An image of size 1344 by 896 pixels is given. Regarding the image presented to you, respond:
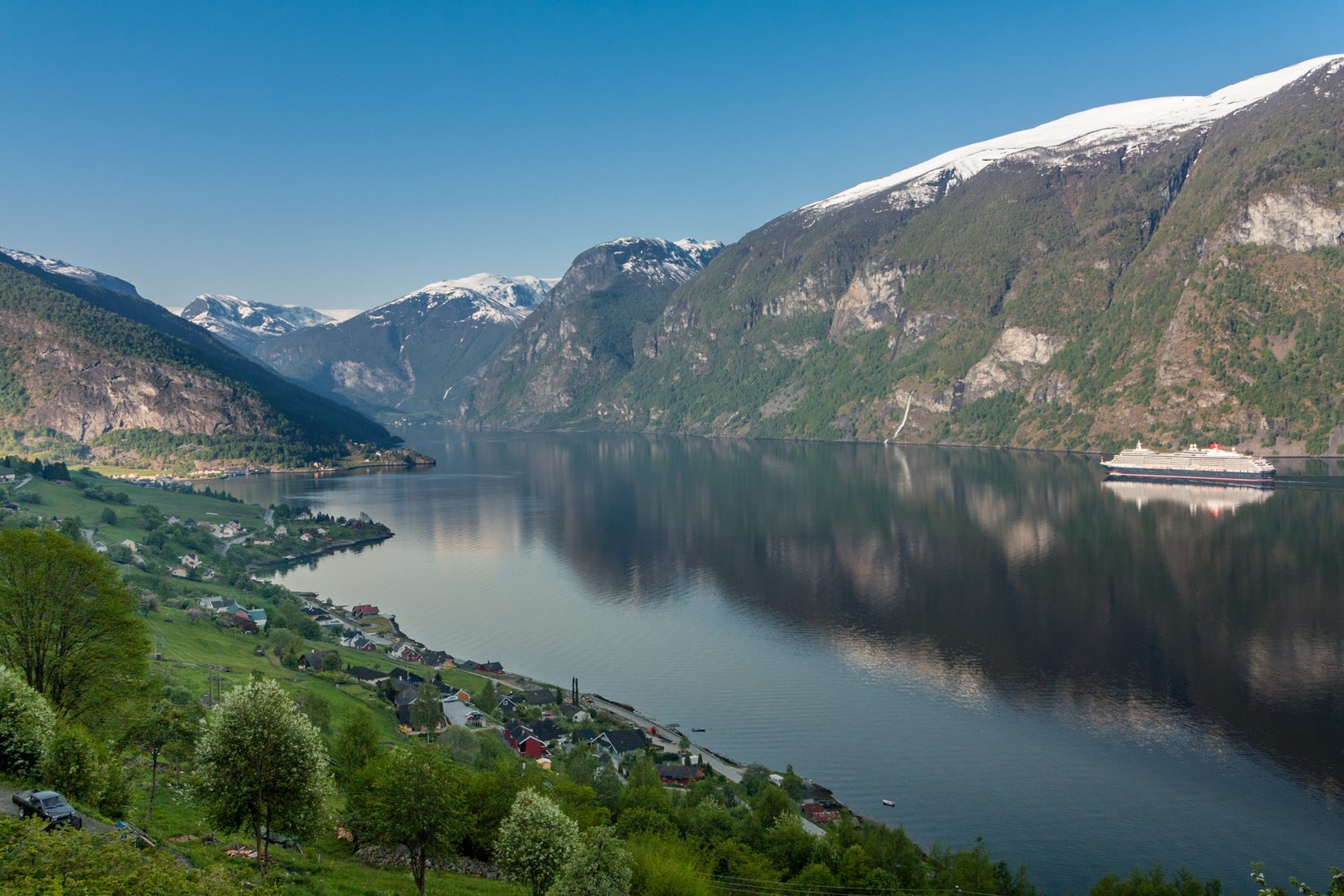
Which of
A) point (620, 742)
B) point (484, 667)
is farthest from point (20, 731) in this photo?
point (484, 667)

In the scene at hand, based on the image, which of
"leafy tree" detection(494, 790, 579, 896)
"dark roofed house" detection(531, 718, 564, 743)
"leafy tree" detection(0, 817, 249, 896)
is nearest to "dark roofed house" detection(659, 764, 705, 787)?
"dark roofed house" detection(531, 718, 564, 743)

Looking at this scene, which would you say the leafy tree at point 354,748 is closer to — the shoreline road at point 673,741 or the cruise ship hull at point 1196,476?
the shoreline road at point 673,741

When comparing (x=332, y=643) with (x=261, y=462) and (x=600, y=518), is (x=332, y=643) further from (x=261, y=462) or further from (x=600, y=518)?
(x=261, y=462)

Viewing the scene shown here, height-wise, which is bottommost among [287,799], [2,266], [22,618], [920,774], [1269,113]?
[920,774]

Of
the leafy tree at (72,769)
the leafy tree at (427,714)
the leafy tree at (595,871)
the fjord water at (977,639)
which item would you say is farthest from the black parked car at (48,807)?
the fjord water at (977,639)

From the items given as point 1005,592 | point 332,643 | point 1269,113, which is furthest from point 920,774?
point 1269,113

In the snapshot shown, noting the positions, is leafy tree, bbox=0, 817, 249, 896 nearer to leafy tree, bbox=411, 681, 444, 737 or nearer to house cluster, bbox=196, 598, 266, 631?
leafy tree, bbox=411, 681, 444, 737
